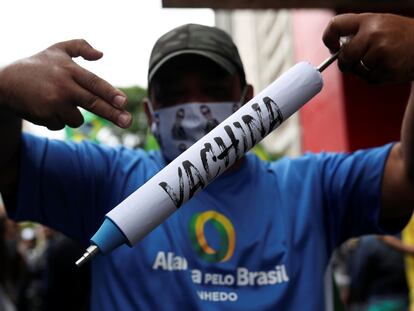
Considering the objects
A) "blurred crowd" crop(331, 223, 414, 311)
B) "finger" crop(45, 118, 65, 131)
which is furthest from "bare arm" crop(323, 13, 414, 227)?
"blurred crowd" crop(331, 223, 414, 311)

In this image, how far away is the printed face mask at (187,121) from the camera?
1.88 m

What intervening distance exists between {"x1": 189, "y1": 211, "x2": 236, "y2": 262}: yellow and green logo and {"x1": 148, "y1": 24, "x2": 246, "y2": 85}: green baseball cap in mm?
428

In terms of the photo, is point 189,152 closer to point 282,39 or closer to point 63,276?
point 63,276

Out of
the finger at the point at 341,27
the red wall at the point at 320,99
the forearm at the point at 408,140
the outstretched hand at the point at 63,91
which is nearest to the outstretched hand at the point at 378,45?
the finger at the point at 341,27

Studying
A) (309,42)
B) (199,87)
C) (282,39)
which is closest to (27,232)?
(309,42)

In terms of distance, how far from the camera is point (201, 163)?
1279 millimetres

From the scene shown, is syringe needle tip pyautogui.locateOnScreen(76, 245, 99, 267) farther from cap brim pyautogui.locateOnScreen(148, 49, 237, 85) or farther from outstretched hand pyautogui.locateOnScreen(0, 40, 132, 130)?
cap brim pyautogui.locateOnScreen(148, 49, 237, 85)

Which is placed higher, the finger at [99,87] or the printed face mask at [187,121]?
the finger at [99,87]

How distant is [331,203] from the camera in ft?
6.45

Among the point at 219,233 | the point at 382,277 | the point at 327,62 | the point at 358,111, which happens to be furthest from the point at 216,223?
the point at 358,111

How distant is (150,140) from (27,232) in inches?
293

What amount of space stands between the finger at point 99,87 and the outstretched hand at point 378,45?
481 millimetres

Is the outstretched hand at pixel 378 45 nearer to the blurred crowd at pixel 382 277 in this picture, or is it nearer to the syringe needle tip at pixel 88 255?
the syringe needle tip at pixel 88 255

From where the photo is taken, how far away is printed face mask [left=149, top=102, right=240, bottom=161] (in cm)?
188
